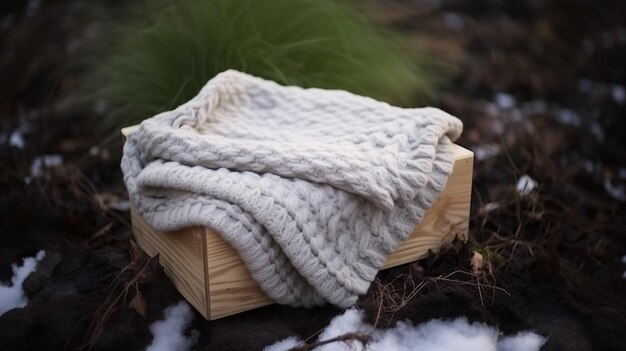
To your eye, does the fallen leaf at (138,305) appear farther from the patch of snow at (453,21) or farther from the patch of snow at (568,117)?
the patch of snow at (453,21)

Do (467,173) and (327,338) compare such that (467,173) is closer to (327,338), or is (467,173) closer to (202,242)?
(327,338)

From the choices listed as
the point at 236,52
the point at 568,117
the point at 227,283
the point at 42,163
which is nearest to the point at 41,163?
the point at 42,163

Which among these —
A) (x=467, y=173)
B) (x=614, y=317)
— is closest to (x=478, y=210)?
(x=467, y=173)

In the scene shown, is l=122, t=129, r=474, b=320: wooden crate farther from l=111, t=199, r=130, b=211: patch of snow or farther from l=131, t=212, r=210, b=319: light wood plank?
l=111, t=199, r=130, b=211: patch of snow

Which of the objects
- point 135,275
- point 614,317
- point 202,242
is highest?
point 202,242

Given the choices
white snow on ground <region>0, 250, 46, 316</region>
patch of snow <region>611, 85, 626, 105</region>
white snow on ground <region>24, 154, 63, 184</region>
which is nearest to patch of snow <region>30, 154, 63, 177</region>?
white snow on ground <region>24, 154, 63, 184</region>

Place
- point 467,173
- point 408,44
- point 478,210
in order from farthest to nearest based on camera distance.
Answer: point 408,44 < point 478,210 < point 467,173
